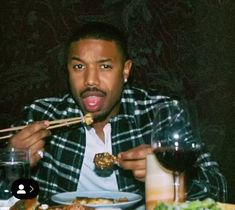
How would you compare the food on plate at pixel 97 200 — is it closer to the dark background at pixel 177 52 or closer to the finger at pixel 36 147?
the finger at pixel 36 147

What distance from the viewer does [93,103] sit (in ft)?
6.66

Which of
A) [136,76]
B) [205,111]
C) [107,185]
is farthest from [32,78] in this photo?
[205,111]

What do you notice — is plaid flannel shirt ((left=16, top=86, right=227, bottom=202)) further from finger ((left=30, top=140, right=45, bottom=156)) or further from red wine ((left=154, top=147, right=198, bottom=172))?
red wine ((left=154, top=147, right=198, bottom=172))

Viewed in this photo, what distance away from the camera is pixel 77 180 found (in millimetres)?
2082

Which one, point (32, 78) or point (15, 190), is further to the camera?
point (32, 78)

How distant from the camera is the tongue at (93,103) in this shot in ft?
6.62

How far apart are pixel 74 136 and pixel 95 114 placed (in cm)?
15

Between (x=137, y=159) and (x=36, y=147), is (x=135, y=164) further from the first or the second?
(x=36, y=147)

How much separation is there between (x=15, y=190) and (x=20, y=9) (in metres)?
1.33

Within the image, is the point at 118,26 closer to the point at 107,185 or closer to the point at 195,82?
the point at 195,82

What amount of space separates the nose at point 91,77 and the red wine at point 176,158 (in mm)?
791

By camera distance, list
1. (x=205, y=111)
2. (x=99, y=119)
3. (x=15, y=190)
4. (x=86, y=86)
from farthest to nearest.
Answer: (x=205, y=111) → (x=99, y=119) → (x=86, y=86) → (x=15, y=190)

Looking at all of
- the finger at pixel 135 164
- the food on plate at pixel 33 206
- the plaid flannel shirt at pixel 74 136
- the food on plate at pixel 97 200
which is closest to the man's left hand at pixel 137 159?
the finger at pixel 135 164

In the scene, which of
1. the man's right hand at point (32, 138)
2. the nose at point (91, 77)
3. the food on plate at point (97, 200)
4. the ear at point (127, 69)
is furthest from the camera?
the ear at point (127, 69)
